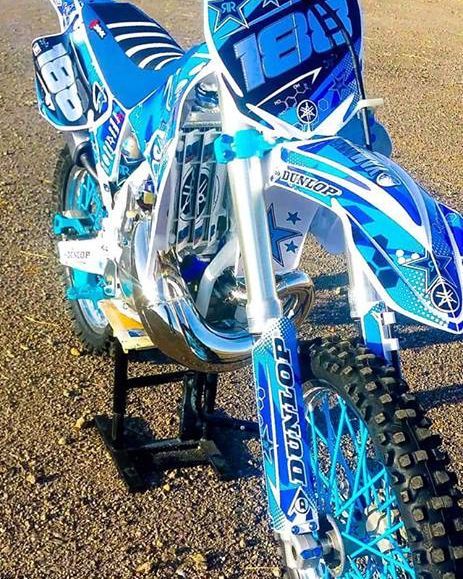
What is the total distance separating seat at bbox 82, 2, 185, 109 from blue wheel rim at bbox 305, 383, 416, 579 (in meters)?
1.12

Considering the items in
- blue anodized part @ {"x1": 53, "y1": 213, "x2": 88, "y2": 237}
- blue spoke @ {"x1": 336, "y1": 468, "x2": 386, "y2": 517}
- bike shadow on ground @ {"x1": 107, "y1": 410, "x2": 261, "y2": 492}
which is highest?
blue anodized part @ {"x1": 53, "y1": 213, "x2": 88, "y2": 237}

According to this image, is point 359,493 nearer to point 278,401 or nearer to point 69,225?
point 278,401

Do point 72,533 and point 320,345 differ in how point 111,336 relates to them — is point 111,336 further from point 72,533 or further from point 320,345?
point 320,345

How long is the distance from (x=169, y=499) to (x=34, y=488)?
42cm

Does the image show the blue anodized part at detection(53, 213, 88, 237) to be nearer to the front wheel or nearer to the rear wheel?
the rear wheel

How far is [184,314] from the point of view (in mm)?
2578

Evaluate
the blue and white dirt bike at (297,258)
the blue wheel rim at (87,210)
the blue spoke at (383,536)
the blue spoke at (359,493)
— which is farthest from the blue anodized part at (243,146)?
the blue wheel rim at (87,210)

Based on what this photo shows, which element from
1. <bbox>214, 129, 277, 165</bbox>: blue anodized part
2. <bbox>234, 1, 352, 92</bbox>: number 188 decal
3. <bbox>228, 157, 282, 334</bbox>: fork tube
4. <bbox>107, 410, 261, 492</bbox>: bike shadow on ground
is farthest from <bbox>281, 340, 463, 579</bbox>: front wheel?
<bbox>107, 410, 261, 492</bbox>: bike shadow on ground

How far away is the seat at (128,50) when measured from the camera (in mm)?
2961

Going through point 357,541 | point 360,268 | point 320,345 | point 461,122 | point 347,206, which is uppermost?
point 347,206

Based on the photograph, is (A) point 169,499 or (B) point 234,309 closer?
(B) point 234,309

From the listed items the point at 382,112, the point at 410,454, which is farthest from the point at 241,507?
the point at 382,112

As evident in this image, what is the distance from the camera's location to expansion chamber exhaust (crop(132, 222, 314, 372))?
254 centimetres

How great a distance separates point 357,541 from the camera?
2203mm
